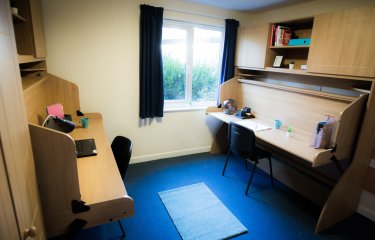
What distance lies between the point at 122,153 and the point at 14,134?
1154mm

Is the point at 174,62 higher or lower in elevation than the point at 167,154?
higher

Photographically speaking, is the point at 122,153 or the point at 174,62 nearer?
the point at 122,153

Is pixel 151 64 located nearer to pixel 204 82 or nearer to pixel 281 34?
pixel 204 82

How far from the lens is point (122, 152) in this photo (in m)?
1.97

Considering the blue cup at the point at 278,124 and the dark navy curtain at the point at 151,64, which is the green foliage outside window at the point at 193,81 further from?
the blue cup at the point at 278,124

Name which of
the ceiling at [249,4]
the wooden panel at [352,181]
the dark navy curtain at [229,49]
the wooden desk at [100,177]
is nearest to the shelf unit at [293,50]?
the ceiling at [249,4]

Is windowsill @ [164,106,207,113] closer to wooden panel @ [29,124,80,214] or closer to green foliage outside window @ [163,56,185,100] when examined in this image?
green foliage outside window @ [163,56,185,100]

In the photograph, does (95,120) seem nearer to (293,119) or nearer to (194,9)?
(194,9)

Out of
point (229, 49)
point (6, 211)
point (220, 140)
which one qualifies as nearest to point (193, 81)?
point (229, 49)

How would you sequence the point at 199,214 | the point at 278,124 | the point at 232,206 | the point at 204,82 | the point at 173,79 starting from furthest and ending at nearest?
the point at 204,82, the point at 173,79, the point at 278,124, the point at 232,206, the point at 199,214

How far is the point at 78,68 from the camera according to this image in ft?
8.75

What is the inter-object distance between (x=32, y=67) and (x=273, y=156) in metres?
3.06

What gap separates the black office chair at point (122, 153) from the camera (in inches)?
73.7

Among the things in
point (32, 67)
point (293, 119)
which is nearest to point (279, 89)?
point (293, 119)
